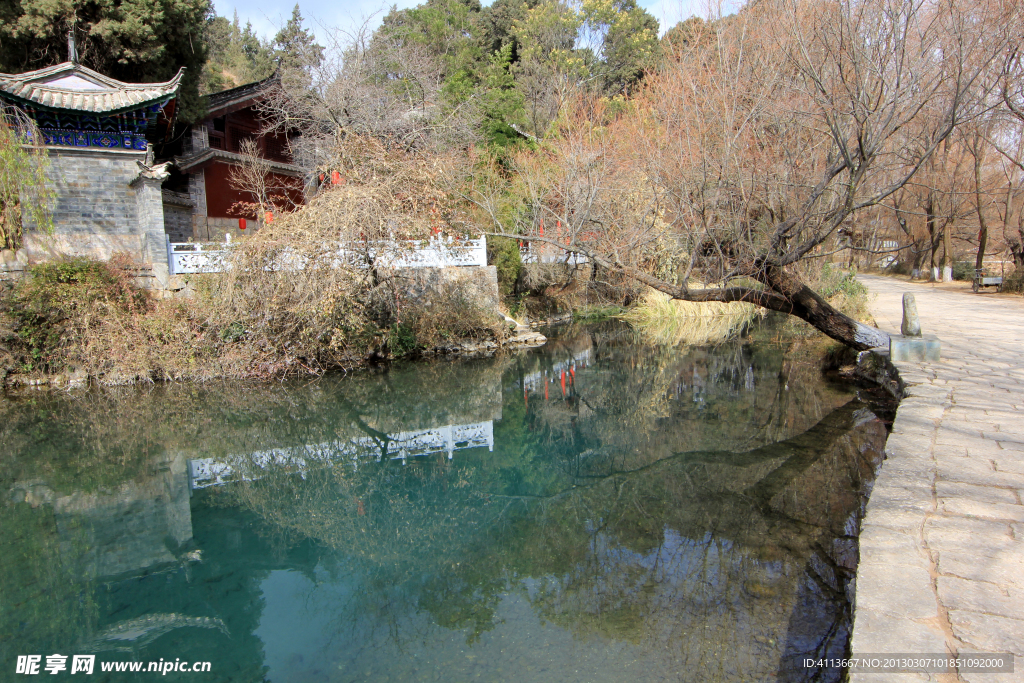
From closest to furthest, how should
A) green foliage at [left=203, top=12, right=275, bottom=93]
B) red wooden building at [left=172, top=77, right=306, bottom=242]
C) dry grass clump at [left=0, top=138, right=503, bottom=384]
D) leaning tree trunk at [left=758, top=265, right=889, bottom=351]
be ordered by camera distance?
1. leaning tree trunk at [left=758, top=265, right=889, bottom=351]
2. dry grass clump at [left=0, top=138, right=503, bottom=384]
3. red wooden building at [left=172, top=77, right=306, bottom=242]
4. green foliage at [left=203, top=12, right=275, bottom=93]

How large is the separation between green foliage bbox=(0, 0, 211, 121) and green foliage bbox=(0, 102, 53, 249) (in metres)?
5.31

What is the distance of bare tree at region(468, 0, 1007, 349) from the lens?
6398 mm

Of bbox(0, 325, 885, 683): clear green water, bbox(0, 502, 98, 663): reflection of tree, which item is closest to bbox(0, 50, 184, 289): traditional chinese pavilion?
bbox(0, 325, 885, 683): clear green water

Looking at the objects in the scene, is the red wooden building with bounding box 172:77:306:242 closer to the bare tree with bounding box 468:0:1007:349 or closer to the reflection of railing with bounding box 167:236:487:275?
the reflection of railing with bounding box 167:236:487:275

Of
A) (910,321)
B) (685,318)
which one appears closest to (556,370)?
(910,321)

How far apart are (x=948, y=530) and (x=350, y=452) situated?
587 centimetres

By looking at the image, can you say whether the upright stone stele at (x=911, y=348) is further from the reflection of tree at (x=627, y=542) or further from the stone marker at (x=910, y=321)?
the reflection of tree at (x=627, y=542)

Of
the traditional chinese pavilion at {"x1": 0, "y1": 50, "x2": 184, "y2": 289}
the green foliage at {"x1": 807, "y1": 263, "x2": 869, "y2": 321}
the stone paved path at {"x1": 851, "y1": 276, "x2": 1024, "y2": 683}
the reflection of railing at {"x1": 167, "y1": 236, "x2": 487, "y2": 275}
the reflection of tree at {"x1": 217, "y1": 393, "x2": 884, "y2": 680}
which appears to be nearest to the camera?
the stone paved path at {"x1": 851, "y1": 276, "x2": 1024, "y2": 683}

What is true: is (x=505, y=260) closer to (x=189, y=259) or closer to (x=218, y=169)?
(x=189, y=259)

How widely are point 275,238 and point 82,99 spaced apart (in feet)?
13.7

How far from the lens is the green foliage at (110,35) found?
14117 millimetres

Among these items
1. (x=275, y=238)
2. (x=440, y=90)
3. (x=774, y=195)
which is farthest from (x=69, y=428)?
(x=440, y=90)

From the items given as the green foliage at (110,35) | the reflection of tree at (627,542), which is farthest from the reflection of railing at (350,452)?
the green foliage at (110,35)

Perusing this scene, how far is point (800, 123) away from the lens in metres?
7.53
